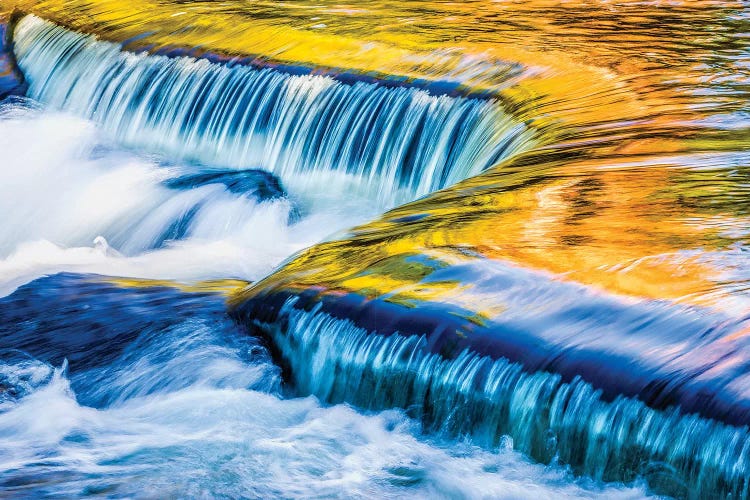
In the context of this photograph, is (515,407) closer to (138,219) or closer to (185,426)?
(185,426)

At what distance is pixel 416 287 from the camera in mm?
4809

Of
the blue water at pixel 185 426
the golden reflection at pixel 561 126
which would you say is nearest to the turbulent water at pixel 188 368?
the blue water at pixel 185 426

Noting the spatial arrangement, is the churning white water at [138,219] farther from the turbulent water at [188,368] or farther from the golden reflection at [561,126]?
the golden reflection at [561,126]

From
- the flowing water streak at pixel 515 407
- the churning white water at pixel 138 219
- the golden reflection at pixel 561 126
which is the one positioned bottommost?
the churning white water at pixel 138 219

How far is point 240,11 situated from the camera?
37.0 feet

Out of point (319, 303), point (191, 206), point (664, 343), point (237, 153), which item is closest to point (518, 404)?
point (664, 343)

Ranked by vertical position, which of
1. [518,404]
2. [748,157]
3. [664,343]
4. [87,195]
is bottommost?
[87,195]

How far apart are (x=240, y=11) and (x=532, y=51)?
3.71m

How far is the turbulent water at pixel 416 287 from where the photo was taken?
416cm

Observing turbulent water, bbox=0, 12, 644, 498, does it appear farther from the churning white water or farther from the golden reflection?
the golden reflection

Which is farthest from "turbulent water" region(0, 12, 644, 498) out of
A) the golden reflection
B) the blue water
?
the golden reflection

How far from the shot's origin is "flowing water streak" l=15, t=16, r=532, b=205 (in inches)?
310

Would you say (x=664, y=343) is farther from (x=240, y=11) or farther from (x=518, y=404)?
(x=240, y=11)

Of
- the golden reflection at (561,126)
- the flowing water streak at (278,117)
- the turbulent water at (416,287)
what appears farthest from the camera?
the flowing water streak at (278,117)
